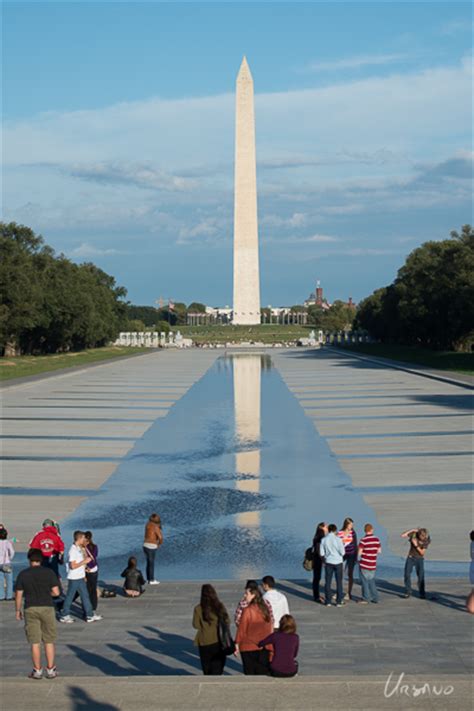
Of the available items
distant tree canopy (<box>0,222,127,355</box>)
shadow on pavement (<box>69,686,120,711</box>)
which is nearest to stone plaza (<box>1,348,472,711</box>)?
shadow on pavement (<box>69,686,120,711</box>)

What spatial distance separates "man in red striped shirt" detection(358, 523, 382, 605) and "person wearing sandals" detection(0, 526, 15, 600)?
3661mm

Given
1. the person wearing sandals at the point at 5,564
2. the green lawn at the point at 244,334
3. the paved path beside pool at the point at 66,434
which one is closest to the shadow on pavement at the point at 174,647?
the person wearing sandals at the point at 5,564

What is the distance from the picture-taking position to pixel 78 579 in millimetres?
10266

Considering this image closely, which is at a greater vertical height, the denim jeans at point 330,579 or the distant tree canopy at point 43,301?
the distant tree canopy at point 43,301

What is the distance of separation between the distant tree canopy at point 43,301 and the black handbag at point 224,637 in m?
50.9

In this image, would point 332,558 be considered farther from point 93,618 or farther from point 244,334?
point 244,334

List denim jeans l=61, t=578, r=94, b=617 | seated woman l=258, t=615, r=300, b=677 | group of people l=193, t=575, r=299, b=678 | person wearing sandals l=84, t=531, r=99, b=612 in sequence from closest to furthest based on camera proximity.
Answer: seated woman l=258, t=615, r=300, b=677 → group of people l=193, t=575, r=299, b=678 → denim jeans l=61, t=578, r=94, b=617 → person wearing sandals l=84, t=531, r=99, b=612

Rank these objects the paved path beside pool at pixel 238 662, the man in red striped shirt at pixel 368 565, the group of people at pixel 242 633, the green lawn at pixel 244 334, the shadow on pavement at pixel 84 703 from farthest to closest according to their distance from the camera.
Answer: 1. the green lawn at pixel 244 334
2. the man in red striped shirt at pixel 368 565
3. the group of people at pixel 242 633
4. the paved path beside pool at pixel 238 662
5. the shadow on pavement at pixel 84 703

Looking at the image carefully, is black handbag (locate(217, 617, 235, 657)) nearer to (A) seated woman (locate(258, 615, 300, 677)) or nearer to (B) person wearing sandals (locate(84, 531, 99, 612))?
(A) seated woman (locate(258, 615, 300, 677))

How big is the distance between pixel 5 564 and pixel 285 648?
4680mm

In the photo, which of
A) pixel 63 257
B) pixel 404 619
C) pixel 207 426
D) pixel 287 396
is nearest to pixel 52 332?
pixel 63 257

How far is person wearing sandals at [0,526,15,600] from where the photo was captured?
36.3ft

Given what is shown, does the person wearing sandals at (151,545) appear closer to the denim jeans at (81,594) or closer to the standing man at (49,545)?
the standing man at (49,545)

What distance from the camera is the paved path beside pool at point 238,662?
23.6 ft
